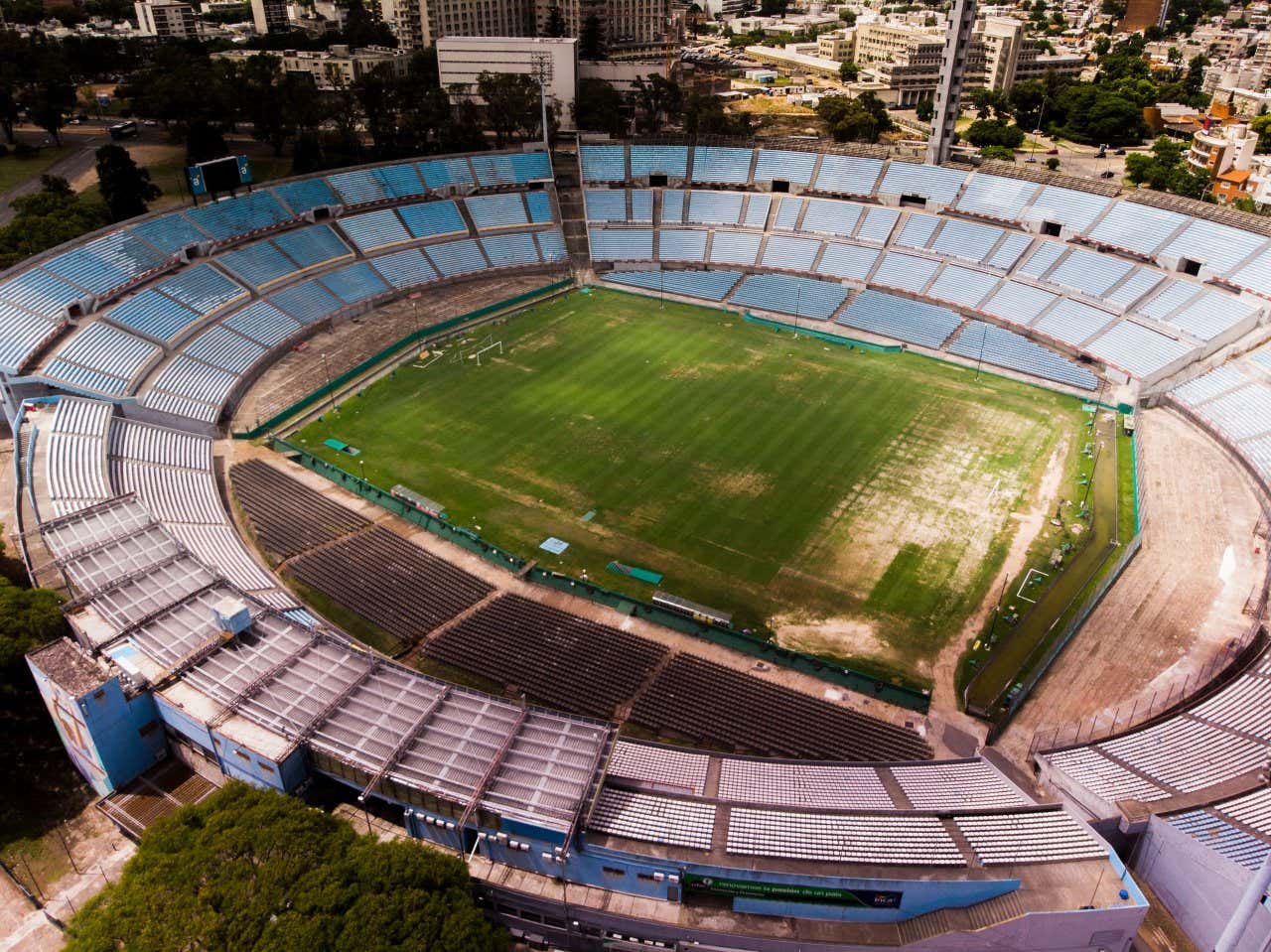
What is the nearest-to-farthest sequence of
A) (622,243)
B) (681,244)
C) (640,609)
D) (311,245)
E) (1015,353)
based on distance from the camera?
(640,609), (1015,353), (311,245), (681,244), (622,243)

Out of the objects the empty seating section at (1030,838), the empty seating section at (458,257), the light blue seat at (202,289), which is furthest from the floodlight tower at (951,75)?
the empty seating section at (1030,838)

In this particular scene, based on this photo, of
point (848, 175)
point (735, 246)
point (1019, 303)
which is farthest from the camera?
point (848, 175)

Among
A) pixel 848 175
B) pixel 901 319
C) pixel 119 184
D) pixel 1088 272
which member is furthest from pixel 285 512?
pixel 1088 272

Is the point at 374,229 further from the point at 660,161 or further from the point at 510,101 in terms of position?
the point at 660,161

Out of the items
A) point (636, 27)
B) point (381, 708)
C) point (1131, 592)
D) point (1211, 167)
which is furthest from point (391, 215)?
point (636, 27)

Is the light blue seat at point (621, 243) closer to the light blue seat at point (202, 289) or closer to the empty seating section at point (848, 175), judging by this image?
the empty seating section at point (848, 175)

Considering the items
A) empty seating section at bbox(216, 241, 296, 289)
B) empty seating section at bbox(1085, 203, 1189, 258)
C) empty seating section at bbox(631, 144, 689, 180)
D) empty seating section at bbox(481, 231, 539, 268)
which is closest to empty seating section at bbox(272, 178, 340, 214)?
empty seating section at bbox(216, 241, 296, 289)

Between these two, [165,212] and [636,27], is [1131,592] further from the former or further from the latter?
Result: [636,27]
